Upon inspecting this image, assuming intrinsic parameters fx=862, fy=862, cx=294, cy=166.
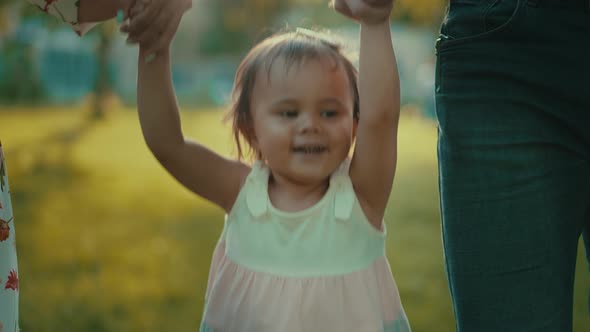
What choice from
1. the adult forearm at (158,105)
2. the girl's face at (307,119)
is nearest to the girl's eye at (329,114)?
the girl's face at (307,119)

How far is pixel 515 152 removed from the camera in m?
1.74

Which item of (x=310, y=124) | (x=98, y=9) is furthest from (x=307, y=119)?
(x=98, y=9)

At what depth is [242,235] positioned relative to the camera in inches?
80.1

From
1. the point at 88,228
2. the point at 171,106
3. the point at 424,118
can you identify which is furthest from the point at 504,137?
the point at 424,118

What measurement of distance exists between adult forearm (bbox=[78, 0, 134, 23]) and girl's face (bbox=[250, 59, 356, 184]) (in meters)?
0.38

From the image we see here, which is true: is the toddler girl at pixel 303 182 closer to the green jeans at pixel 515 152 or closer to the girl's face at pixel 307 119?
the girl's face at pixel 307 119

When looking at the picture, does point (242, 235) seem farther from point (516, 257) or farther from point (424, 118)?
point (424, 118)

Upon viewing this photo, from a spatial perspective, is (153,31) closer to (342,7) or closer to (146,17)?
(146,17)

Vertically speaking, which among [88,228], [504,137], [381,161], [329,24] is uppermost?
[504,137]

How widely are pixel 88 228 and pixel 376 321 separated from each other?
3.59 metres

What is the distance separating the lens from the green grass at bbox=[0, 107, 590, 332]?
3771 mm

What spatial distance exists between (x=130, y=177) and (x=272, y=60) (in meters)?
5.32

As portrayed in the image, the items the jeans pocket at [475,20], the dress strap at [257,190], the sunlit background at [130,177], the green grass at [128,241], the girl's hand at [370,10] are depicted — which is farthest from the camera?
the sunlit background at [130,177]

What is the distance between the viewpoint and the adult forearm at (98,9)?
195 cm
